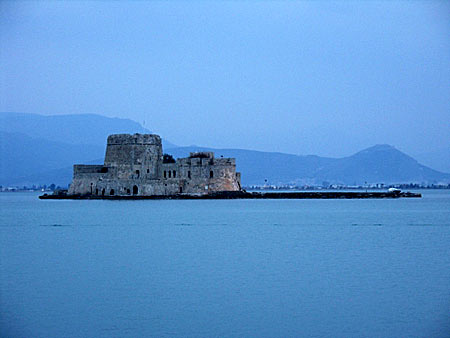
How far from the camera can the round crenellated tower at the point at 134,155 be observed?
46094mm

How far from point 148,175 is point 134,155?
1.87 meters

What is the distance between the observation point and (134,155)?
46.0 metres

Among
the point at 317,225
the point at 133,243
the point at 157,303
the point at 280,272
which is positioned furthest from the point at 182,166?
the point at 157,303

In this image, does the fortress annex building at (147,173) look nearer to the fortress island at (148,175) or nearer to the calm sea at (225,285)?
Result: the fortress island at (148,175)

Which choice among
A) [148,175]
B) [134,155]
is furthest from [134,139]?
[148,175]

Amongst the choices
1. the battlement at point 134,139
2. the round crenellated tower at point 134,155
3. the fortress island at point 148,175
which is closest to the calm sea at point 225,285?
the fortress island at point 148,175

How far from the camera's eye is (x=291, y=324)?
10000 millimetres

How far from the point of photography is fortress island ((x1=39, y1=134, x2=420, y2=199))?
46.0 metres

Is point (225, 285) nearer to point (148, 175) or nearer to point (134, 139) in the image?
point (134, 139)

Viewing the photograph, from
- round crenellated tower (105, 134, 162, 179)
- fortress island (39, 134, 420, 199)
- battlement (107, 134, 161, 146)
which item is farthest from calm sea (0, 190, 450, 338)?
battlement (107, 134, 161, 146)

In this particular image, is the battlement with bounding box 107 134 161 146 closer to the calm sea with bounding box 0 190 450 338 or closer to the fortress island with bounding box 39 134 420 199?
the fortress island with bounding box 39 134 420 199

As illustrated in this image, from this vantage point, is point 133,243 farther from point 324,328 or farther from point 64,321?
point 324,328

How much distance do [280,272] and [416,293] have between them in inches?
127

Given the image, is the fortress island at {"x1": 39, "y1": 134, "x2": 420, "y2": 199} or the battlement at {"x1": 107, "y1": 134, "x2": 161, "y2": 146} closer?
the fortress island at {"x1": 39, "y1": 134, "x2": 420, "y2": 199}
